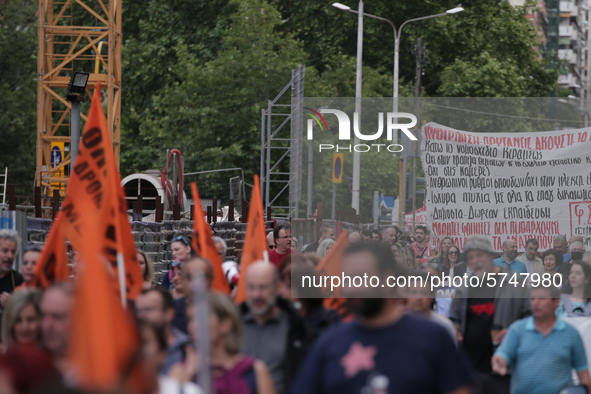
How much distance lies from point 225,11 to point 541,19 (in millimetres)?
65553

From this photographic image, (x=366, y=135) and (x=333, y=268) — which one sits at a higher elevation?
(x=366, y=135)

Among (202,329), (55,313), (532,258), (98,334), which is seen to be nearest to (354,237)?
(532,258)

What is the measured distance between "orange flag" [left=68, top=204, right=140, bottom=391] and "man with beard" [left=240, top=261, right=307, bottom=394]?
190 centimetres

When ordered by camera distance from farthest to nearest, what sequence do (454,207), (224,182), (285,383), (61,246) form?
1. (224,182)
2. (454,207)
3. (61,246)
4. (285,383)

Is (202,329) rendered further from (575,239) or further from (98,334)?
(575,239)

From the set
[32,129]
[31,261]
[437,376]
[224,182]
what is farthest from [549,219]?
[32,129]

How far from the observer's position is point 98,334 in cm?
318

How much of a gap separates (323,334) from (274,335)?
117 centimetres

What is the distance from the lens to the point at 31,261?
726 centimetres

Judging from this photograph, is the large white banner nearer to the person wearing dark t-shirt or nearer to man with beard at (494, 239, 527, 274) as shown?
man with beard at (494, 239, 527, 274)

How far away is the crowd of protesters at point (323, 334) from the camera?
404 centimetres

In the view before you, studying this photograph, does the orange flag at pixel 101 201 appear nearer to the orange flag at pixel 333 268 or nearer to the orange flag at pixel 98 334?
the orange flag at pixel 333 268

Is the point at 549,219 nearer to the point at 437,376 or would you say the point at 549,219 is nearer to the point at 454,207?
the point at 454,207

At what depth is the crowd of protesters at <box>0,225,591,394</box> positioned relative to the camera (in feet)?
13.2
